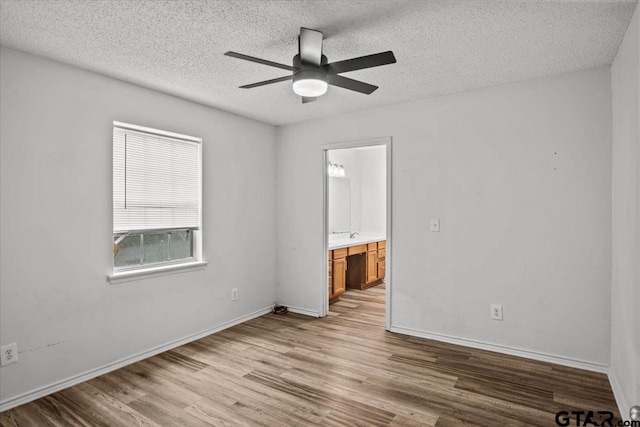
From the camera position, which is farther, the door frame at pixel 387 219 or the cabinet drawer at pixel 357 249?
the cabinet drawer at pixel 357 249

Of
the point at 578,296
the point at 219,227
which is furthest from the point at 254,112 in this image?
the point at 578,296

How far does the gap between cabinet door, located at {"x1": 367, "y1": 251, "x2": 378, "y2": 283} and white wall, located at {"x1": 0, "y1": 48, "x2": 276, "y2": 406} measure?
9.57 ft

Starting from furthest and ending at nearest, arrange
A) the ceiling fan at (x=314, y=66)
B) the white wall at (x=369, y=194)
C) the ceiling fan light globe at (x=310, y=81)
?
1. the white wall at (x=369, y=194)
2. the ceiling fan light globe at (x=310, y=81)
3. the ceiling fan at (x=314, y=66)

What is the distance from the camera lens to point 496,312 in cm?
336

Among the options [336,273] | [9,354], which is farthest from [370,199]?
[9,354]

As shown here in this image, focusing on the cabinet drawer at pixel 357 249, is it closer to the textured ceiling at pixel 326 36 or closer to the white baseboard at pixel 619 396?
the textured ceiling at pixel 326 36

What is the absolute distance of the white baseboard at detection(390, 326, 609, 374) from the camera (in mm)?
2963

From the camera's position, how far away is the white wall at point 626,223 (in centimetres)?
207

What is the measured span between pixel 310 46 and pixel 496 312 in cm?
276

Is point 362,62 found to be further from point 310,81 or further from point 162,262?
point 162,262

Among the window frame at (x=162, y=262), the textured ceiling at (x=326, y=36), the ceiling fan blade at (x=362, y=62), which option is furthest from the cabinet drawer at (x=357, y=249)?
the ceiling fan blade at (x=362, y=62)

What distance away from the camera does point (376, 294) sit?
5688 mm

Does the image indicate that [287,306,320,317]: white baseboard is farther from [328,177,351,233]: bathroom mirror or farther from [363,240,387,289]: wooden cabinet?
[328,177,351,233]: bathroom mirror

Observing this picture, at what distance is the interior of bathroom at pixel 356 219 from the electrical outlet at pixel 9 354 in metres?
3.34
